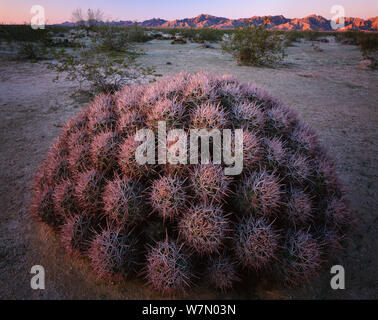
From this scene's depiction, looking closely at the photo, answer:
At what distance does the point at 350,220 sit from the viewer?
2.69 meters

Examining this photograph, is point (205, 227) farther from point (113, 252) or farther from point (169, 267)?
point (113, 252)

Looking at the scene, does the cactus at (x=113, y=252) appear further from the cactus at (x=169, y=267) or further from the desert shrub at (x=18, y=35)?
the desert shrub at (x=18, y=35)

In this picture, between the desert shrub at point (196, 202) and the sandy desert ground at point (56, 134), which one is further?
the sandy desert ground at point (56, 134)

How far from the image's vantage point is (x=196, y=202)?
6.67 ft

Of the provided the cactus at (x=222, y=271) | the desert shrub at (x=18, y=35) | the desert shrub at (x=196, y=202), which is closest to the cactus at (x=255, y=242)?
the desert shrub at (x=196, y=202)

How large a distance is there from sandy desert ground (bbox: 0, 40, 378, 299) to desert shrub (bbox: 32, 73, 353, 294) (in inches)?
11.9

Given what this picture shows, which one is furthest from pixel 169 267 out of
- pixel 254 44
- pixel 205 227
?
pixel 254 44

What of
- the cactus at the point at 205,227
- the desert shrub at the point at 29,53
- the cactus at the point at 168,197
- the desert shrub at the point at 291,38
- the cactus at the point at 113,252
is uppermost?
the desert shrub at the point at 291,38

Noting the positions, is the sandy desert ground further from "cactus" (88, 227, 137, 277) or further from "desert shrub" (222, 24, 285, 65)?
"desert shrub" (222, 24, 285, 65)

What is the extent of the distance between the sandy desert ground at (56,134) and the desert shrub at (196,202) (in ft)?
0.99

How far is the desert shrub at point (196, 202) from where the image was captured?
6.47ft

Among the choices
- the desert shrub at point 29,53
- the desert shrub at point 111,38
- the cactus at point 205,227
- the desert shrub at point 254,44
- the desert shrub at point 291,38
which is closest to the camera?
the cactus at point 205,227

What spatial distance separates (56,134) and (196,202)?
4.59 meters

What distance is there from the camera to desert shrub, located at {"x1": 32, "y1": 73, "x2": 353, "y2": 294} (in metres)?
1.97
